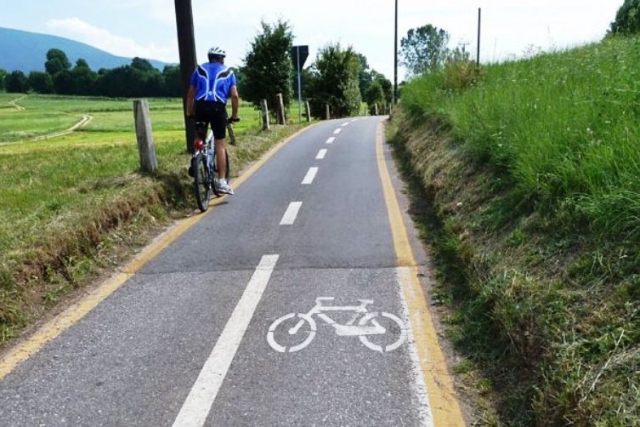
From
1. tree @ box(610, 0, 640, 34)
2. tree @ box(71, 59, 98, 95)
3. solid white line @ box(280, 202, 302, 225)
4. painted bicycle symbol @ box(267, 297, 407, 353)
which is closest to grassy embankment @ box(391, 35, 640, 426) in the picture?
painted bicycle symbol @ box(267, 297, 407, 353)

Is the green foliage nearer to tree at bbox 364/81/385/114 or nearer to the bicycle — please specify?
tree at bbox 364/81/385/114

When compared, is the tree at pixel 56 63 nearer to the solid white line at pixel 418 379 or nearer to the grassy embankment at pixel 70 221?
the grassy embankment at pixel 70 221

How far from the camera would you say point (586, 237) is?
3457 millimetres

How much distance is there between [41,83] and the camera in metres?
111

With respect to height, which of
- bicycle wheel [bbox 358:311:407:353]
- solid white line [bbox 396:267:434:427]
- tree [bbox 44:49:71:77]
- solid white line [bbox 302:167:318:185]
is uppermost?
tree [bbox 44:49:71:77]

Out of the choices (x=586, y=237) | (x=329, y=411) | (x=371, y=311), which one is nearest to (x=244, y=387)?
(x=329, y=411)

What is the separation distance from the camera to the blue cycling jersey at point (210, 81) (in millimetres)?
7277

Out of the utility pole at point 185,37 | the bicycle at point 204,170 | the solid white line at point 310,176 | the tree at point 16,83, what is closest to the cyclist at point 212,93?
the bicycle at point 204,170

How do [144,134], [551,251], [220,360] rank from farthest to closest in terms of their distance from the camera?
[144,134], [551,251], [220,360]

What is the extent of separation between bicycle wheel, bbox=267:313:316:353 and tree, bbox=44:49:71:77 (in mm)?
129226

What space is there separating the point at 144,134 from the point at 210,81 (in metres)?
1.43

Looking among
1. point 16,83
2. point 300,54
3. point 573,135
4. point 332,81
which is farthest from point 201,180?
point 16,83

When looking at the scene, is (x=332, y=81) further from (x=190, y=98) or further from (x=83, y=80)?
(x=83, y=80)

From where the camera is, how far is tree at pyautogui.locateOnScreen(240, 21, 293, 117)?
27859 mm
